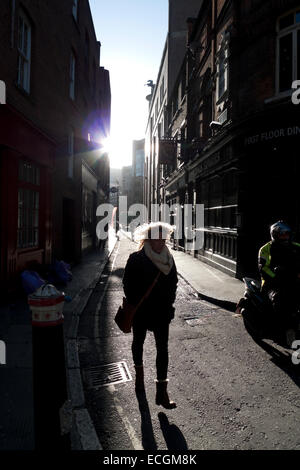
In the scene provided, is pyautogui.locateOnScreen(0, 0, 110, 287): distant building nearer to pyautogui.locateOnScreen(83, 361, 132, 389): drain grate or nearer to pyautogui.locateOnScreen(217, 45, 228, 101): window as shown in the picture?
pyautogui.locateOnScreen(83, 361, 132, 389): drain grate

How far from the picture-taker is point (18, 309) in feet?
21.6

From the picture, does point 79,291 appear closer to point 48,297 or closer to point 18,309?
point 18,309

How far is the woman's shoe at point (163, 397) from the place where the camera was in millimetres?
3180

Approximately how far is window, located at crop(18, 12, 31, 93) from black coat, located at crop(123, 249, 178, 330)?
21.9 ft

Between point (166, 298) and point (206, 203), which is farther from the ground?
point (206, 203)

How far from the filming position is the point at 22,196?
8320 millimetres

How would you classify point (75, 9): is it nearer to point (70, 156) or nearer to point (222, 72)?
point (70, 156)

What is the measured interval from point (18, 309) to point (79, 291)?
2.04 meters

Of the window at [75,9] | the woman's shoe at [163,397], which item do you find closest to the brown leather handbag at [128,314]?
the woman's shoe at [163,397]

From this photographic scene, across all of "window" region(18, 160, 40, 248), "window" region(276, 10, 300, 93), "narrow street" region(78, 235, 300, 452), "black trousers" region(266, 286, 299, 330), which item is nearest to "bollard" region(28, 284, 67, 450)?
"narrow street" region(78, 235, 300, 452)

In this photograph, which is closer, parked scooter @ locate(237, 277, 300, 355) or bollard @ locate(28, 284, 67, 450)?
bollard @ locate(28, 284, 67, 450)

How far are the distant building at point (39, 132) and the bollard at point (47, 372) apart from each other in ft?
17.6

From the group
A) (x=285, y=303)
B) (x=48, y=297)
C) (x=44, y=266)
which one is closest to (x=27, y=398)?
(x=48, y=297)

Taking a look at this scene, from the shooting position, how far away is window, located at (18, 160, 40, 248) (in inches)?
324
